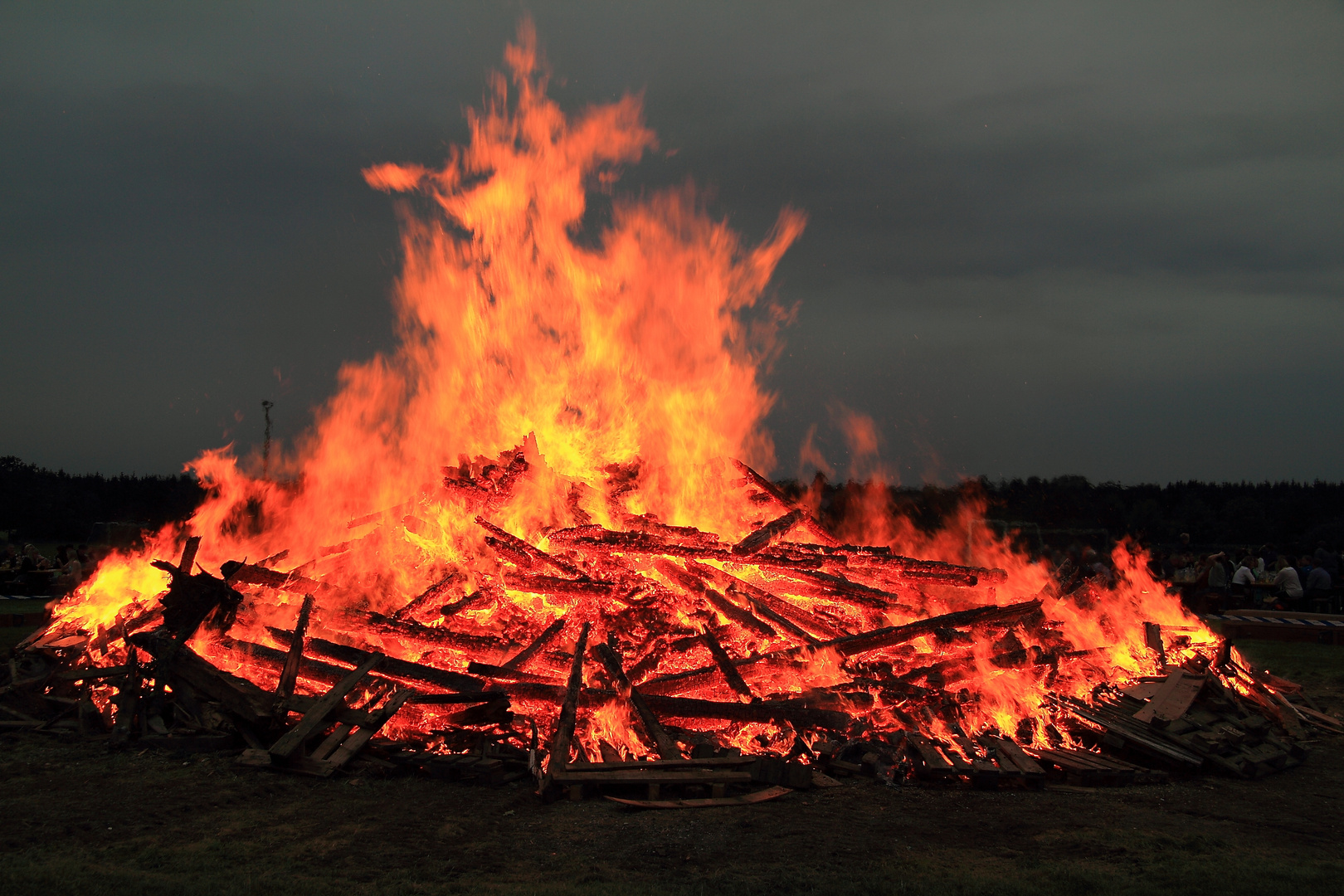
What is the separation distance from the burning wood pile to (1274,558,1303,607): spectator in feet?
39.0

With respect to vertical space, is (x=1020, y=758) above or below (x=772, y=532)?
below

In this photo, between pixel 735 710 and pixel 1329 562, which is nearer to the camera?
pixel 735 710

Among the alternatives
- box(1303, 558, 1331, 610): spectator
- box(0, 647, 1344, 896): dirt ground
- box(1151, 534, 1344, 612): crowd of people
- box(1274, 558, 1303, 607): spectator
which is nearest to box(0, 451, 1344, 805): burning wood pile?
box(0, 647, 1344, 896): dirt ground

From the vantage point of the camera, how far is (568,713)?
8.06m

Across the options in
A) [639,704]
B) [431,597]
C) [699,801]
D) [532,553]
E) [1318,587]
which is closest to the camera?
[699,801]

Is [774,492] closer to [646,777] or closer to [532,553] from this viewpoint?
[532,553]

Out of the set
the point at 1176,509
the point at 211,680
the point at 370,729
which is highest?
the point at 1176,509

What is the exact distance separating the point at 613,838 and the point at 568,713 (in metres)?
2.01

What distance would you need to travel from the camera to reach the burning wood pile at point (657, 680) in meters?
7.82

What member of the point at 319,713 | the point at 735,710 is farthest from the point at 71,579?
the point at 735,710

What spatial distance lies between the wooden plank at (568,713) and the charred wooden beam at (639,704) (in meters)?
0.26

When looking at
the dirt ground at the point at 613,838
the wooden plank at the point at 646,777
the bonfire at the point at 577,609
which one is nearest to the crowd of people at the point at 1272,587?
the bonfire at the point at 577,609

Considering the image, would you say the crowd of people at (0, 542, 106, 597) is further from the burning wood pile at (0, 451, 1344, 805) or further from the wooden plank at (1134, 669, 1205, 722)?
the wooden plank at (1134, 669, 1205, 722)

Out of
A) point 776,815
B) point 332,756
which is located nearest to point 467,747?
point 332,756
